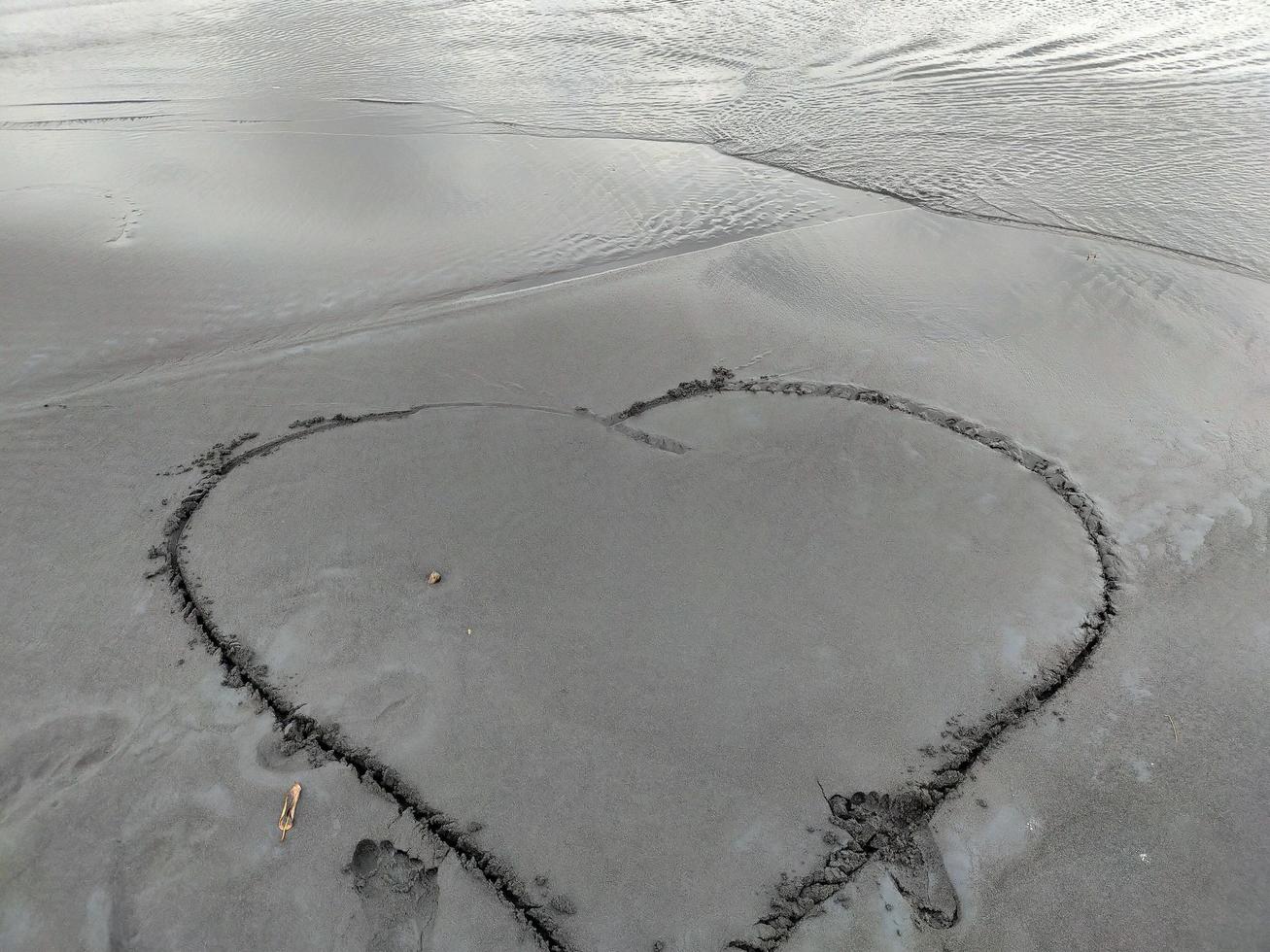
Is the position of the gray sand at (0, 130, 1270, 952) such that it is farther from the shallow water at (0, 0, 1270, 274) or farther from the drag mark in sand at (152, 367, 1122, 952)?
the shallow water at (0, 0, 1270, 274)

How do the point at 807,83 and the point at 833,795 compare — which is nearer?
the point at 833,795

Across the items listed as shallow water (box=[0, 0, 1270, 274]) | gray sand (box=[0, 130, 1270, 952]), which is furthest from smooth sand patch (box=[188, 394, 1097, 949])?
shallow water (box=[0, 0, 1270, 274])

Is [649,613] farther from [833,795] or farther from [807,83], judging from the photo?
[807,83]

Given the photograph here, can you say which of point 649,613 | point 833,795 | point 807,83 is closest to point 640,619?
point 649,613

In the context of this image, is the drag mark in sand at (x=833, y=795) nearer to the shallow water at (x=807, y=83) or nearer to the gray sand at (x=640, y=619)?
the gray sand at (x=640, y=619)

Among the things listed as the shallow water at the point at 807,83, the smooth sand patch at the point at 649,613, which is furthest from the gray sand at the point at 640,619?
the shallow water at the point at 807,83
